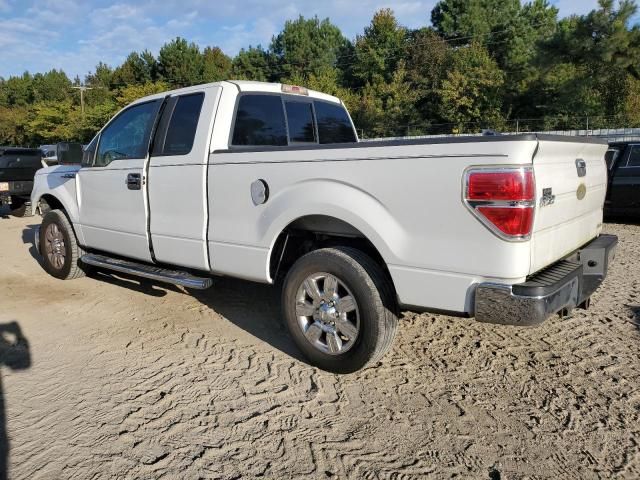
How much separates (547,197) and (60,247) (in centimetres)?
546

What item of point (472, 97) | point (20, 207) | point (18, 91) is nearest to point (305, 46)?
point (472, 97)

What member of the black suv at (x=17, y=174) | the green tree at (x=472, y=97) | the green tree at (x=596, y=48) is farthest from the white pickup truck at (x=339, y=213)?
the green tree at (x=472, y=97)

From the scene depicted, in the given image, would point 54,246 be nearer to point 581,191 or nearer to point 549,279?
point 549,279

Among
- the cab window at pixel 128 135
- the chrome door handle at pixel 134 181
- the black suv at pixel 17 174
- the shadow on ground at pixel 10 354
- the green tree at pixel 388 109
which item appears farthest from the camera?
the green tree at pixel 388 109

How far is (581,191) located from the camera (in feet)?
11.6

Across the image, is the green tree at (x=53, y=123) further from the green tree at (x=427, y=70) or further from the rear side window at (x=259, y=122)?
the rear side window at (x=259, y=122)

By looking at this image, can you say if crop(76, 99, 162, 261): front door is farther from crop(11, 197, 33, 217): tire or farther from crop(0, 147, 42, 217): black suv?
crop(11, 197, 33, 217): tire

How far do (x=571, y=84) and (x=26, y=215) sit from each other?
27345 mm

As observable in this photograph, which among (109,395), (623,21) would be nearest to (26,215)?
(109,395)

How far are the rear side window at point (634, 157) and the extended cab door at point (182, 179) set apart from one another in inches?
329

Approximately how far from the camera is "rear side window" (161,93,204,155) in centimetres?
441

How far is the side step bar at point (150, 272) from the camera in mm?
4281

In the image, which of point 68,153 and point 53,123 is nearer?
point 68,153

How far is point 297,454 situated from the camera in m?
2.79
